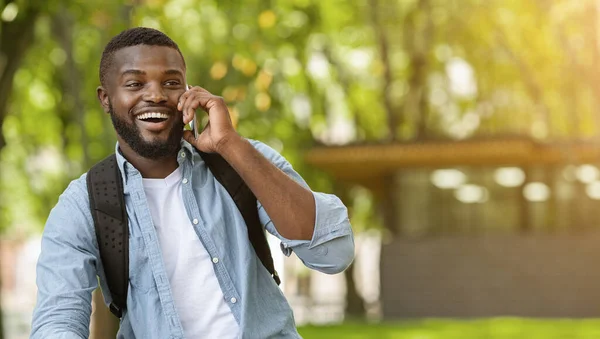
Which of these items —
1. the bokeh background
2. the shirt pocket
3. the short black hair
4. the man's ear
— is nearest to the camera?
the shirt pocket

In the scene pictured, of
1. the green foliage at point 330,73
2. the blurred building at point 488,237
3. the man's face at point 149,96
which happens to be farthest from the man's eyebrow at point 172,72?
the blurred building at point 488,237

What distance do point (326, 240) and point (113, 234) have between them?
0.54 metres

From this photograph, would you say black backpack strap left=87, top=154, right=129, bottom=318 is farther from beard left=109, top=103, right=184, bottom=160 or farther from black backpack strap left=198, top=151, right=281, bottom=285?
Result: black backpack strap left=198, top=151, right=281, bottom=285

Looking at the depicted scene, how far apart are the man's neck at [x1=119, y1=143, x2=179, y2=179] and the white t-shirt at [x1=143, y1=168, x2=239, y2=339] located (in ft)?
0.44

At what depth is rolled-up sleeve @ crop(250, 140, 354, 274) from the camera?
2.87 metres

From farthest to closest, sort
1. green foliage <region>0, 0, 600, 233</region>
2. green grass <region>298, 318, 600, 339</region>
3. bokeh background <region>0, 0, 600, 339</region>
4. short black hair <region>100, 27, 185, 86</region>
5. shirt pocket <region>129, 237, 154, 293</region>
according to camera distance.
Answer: bokeh background <region>0, 0, 600, 339</region>
green foliage <region>0, 0, 600, 233</region>
green grass <region>298, 318, 600, 339</region>
short black hair <region>100, 27, 185, 86</region>
shirt pocket <region>129, 237, 154, 293</region>

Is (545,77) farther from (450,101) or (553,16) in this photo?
(553,16)

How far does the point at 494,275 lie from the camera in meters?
22.8

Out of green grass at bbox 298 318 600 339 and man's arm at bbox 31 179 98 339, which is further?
green grass at bbox 298 318 600 339

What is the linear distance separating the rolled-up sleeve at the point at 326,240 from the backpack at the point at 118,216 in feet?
0.16

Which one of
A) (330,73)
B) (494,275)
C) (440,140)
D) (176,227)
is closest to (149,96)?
(176,227)

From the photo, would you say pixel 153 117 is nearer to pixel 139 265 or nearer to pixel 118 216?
pixel 118 216

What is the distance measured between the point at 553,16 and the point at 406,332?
19.3 feet

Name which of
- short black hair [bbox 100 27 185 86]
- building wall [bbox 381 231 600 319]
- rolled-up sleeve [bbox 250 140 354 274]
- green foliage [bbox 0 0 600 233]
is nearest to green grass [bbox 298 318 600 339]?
green foliage [bbox 0 0 600 233]
